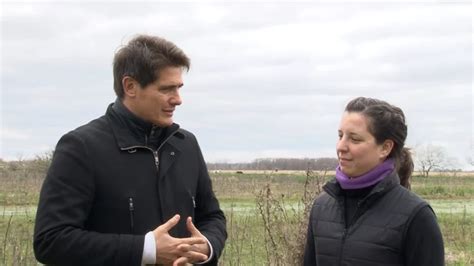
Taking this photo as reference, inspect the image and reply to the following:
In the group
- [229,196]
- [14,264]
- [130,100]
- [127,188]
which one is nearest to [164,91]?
[130,100]

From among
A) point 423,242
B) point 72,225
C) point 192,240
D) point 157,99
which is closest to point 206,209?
point 192,240

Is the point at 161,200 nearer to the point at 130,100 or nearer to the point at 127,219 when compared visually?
the point at 127,219

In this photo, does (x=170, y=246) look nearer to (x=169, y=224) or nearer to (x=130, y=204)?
(x=169, y=224)

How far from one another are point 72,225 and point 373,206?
126cm

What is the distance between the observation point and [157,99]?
9.08 feet

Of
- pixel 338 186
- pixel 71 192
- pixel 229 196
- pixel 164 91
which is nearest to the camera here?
pixel 71 192

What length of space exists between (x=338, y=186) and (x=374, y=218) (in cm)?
24

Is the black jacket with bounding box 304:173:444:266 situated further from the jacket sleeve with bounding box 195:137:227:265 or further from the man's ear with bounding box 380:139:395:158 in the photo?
the jacket sleeve with bounding box 195:137:227:265

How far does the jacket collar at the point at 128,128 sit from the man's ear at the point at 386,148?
964 mm

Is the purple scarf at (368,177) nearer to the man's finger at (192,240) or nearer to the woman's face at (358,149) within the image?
the woman's face at (358,149)

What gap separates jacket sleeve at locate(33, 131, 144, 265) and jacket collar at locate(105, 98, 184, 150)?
0.17 metres

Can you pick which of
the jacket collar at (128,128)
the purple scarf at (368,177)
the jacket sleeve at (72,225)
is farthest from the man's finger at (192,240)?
the purple scarf at (368,177)

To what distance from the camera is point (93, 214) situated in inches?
105

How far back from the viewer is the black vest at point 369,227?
8.97ft
